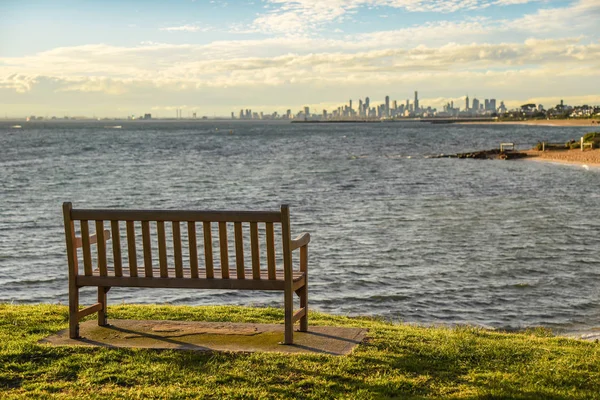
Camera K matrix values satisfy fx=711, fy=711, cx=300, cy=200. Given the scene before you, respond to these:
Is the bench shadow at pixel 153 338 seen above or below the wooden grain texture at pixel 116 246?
below

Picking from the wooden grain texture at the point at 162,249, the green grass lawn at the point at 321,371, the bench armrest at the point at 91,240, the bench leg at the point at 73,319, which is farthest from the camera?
the bench armrest at the point at 91,240

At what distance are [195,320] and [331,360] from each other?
2.83 meters

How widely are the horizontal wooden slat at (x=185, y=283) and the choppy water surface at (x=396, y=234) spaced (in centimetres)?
630

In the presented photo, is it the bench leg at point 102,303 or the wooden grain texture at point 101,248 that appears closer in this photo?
the wooden grain texture at point 101,248

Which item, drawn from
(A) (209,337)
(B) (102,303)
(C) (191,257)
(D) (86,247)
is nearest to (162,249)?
(C) (191,257)

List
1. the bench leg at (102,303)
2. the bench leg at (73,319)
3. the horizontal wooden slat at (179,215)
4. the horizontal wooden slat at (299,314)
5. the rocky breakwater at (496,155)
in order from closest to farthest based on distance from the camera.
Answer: the horizontal wooden slat at (179,215) → the horizontal wooden slat at (299,314) → the bench leg at (73,319) → the bench leg at (102,303) → the rocky breakwater at (496,155)

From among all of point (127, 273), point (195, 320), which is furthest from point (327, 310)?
point (127, 273)

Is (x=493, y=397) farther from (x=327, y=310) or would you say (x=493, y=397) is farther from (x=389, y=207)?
(x=389, y=207)

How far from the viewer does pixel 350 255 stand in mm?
19734

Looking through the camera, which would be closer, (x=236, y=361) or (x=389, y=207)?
(x=236, y=361)

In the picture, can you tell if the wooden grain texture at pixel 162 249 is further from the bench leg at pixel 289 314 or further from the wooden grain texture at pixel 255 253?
the bench leg at pixel 289 314

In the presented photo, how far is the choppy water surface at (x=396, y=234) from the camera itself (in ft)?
47.8

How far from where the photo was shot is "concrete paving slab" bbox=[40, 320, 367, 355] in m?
7.32

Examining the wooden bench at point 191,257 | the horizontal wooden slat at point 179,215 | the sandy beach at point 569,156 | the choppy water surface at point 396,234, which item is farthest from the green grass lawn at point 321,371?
the sandy beach at point 569,156
